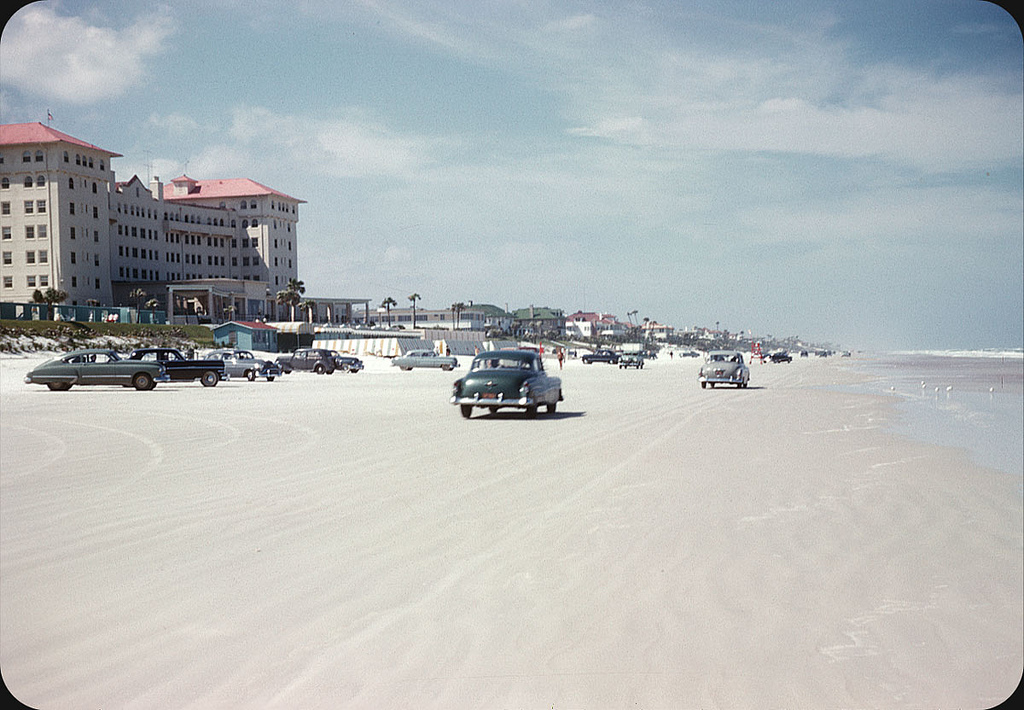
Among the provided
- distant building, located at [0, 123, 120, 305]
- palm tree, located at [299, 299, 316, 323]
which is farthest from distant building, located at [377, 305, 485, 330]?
distant building, located at [0, 123, 120, 305]

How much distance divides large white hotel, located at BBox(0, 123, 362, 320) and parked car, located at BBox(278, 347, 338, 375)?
40.3 metres

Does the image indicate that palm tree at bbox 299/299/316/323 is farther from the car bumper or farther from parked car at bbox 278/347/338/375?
the car bumper

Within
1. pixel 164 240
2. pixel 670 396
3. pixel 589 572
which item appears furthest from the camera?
pixel 164 240

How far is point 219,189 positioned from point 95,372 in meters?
99.2

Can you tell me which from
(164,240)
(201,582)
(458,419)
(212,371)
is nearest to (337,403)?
(458,419)

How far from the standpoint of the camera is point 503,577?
6.77 m

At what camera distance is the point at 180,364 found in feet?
116

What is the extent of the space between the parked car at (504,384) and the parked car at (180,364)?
1829 centimetres

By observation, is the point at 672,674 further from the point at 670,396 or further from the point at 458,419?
the point at 670,396

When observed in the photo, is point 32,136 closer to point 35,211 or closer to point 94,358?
point 35,211

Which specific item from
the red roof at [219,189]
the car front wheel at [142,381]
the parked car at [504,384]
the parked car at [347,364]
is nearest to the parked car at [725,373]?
the parked car at [504,384]

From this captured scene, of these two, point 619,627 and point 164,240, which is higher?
point 164,240

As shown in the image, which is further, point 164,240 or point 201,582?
point 164,240

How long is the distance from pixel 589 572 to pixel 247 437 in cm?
1086
